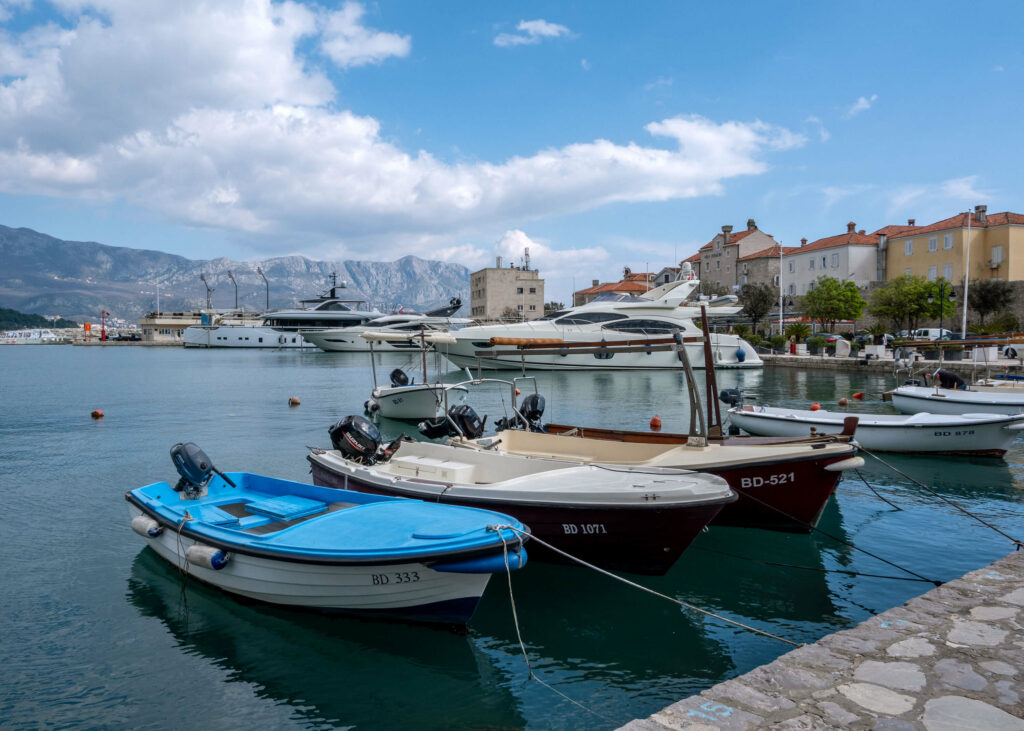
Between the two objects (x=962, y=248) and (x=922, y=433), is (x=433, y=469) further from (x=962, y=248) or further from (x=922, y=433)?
(x=962, y=248)

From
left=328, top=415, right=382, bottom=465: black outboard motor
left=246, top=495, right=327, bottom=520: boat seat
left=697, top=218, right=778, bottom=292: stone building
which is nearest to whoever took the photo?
left=246, top=495, right=327, bottom=520: boat seat

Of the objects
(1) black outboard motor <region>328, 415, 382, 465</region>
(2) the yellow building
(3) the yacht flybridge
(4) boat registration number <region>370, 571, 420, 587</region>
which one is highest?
(2) the yellow building

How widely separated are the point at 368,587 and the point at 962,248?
67.2 m

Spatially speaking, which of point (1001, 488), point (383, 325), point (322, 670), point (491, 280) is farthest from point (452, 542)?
point (491, 280)

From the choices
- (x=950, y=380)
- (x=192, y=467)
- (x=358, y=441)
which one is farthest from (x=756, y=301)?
(x=192, y=467)

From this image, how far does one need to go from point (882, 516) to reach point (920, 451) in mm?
5361

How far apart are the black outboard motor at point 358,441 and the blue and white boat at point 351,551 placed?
160 cm

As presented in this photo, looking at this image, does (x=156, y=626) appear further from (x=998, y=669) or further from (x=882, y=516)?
(x=882, y=516)

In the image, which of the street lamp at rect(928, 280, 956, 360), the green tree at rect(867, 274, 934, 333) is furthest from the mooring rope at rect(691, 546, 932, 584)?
the green tree at rect(867, 274, 934, 333)

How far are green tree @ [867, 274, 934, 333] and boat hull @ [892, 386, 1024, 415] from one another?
3861cm

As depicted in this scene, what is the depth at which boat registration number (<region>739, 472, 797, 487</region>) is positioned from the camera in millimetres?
9086

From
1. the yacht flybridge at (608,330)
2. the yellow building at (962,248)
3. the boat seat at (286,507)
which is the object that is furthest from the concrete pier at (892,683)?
the yellow building at (962,248)

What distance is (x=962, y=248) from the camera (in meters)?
58.2

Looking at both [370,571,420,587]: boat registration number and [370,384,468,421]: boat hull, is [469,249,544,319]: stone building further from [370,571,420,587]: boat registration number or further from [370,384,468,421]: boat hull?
[370,571,420,587]: boat registration number
